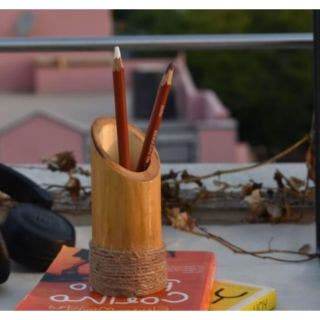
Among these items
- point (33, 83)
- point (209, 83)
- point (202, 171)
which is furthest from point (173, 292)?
point (209, 83)

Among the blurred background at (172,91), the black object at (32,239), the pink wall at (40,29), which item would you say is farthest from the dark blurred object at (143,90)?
the black object at (32,239)

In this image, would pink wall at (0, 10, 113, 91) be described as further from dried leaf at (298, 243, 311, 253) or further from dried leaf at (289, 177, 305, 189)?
dried leaf at (298, 243, 311, 253)

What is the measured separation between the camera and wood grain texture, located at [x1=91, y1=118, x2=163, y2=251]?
1.09 metres

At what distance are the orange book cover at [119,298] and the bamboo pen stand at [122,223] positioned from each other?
0.05 feet

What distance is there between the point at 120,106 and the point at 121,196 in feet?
0.32

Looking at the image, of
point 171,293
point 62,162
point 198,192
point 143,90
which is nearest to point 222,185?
point 198,192

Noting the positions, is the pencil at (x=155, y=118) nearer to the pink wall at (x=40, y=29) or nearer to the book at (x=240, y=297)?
the book at (x=240, y=297)

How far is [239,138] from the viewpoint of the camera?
58.1 feet

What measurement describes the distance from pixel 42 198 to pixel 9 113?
11.5 meters

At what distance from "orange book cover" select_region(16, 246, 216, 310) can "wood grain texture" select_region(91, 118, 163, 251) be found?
5 cm

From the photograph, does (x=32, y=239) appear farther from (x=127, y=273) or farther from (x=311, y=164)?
(x=311, y=164)

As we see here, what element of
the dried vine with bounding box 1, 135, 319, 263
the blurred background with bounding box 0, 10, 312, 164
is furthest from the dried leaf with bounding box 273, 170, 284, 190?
the blurred background with bounding box 0, 10, 312, 164

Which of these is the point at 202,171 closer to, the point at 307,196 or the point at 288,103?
the point at 307,196

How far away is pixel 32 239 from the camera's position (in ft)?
4.24
